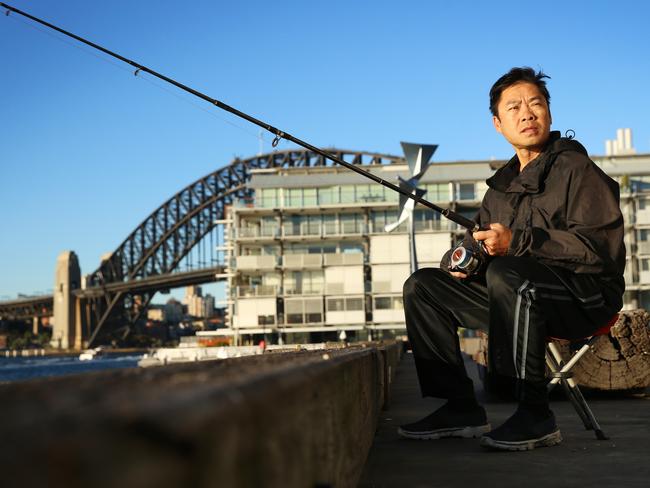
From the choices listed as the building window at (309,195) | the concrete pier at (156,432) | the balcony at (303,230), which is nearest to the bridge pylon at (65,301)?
the balcony at (303,230)

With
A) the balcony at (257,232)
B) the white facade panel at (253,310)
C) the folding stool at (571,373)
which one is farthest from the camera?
the balcony at (257,232)

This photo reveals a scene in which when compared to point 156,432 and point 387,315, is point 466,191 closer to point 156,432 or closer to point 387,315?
point 387,315

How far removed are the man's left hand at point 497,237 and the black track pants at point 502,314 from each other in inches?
5.6

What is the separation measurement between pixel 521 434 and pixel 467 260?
77 cm

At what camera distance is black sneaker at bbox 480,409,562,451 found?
9.79ft

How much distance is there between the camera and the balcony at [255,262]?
51.6 meters

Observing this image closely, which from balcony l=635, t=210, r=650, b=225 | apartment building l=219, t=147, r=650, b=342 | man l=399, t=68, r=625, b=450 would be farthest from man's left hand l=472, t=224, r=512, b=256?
balcony l=635, t=210, r=650, b=225

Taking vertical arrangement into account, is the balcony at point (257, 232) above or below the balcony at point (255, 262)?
above

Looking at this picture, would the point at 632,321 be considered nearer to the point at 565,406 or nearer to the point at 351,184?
the point at 565,406

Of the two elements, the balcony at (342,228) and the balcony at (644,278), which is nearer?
the balcony at (644,278)

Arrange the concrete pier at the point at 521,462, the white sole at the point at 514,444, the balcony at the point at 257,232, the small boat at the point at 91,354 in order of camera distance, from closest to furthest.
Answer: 1. the concrete pier at the point at 521,462
2. the white sole at the point at 514,444
3. the balcony at the point at 257,232
4. the small boat at the point at 91,354

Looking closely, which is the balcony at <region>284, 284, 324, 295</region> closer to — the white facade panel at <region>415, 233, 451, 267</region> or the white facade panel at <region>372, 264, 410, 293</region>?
the white facade panel at <region>372, 264, 410, 293</region>

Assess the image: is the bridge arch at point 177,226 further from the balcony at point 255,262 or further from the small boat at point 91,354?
the balcony at point 255,262

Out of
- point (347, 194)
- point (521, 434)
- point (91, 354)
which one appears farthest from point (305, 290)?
point (521, 434)
